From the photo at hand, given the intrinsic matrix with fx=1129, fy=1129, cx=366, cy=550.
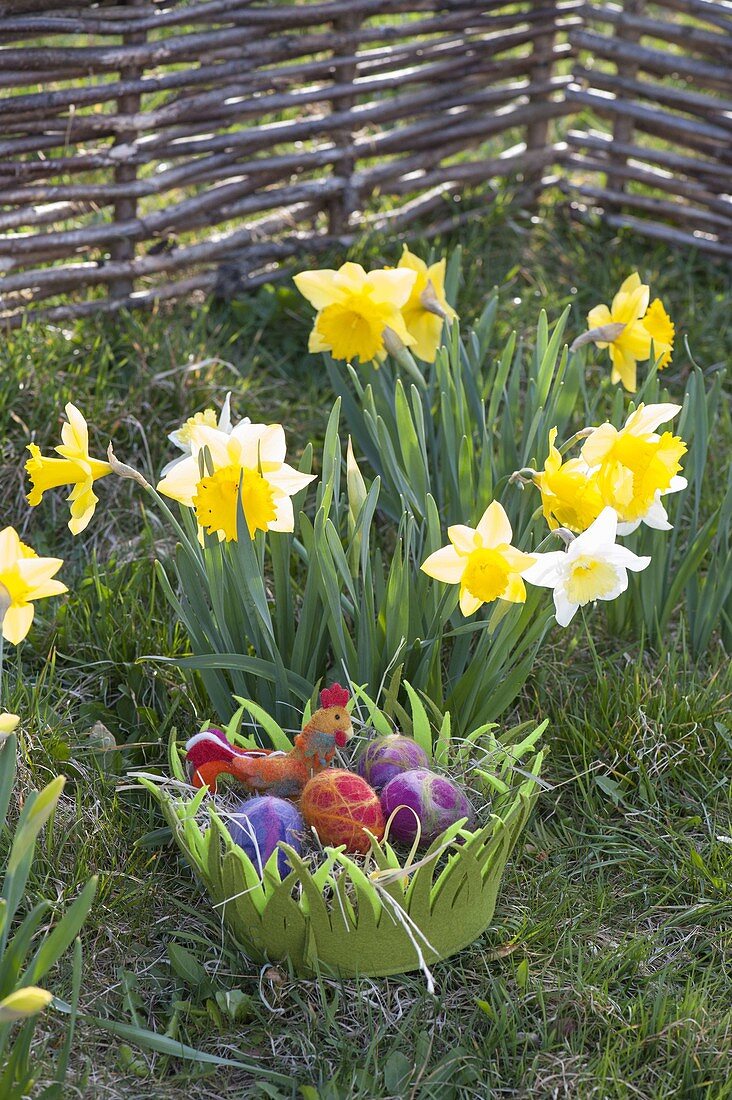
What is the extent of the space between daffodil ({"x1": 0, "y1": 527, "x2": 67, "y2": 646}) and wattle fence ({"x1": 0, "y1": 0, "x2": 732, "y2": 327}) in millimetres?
1577

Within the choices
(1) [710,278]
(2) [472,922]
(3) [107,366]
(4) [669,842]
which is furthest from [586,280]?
(2) [472,922]

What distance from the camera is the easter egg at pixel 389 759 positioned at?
156cm

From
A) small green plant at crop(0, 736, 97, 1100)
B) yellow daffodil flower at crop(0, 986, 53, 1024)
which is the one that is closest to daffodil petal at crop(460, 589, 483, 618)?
small green plant at crop(0, 736, 97, 1100)

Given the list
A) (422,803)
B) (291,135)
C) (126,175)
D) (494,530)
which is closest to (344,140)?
(291,135)

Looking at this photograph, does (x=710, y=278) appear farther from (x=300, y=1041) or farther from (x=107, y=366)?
(x=300, y=1041)

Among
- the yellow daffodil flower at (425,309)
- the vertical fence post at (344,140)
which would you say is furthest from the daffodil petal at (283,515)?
the vertical fence post at (344,140)

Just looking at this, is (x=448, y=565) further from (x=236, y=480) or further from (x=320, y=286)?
(x=320, y=286)

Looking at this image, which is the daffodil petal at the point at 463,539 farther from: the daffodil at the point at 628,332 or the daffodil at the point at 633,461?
the daffodil at the point at 628,332

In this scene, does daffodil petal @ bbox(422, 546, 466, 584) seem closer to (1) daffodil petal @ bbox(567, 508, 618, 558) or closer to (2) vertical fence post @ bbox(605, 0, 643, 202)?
(1) daffodil petal @ bbox(567, 508, 618, 558)

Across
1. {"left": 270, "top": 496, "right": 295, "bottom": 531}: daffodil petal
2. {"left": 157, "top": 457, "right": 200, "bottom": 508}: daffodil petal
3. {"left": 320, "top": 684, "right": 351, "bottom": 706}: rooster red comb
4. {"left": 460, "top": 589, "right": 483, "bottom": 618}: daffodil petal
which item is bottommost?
{"left": 320, "top": 684, "right": 351, "bottom": 706}: rooster red comb

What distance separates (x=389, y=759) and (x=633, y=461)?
528 millimetres

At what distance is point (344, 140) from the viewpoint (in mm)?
3297

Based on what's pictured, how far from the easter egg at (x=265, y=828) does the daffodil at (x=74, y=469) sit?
44cm

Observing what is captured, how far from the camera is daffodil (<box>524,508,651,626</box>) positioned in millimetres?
1451
